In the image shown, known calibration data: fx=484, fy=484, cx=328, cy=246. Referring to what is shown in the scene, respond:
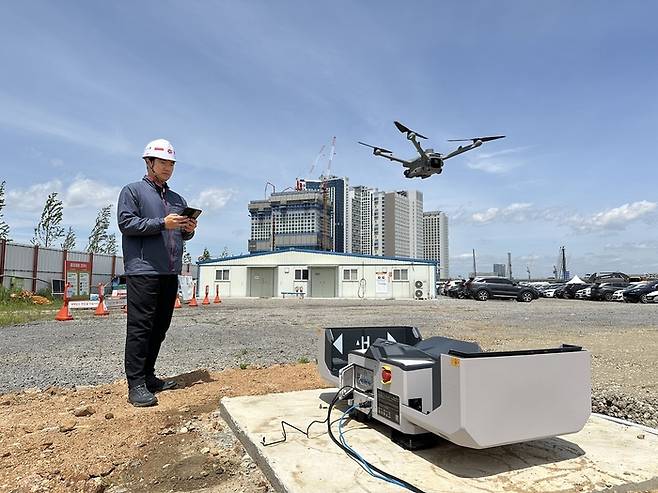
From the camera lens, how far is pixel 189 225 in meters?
4.18

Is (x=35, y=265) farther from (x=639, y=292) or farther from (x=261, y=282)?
(x=639, y=292)

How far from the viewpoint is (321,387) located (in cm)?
450

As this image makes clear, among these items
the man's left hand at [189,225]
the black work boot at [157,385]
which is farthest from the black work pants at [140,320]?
the man's left hand at [189,225]

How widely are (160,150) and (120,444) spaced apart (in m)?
2.45

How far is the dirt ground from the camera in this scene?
8.50ft

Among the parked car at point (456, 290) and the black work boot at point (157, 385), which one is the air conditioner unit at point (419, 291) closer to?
the parked car at point (456, 290)

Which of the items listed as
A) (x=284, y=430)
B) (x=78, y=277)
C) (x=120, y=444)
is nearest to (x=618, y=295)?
(x=284, y=430)

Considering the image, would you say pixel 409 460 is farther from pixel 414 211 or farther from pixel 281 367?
pixel 414 211

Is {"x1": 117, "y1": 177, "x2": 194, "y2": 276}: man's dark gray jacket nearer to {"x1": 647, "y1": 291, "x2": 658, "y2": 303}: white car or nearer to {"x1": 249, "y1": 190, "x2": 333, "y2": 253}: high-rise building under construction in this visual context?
{"x1": 647, "y1": 291, "x2": 658, "y2": 303}: white car

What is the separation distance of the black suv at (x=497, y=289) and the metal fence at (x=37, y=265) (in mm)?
24226

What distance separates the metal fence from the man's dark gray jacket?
2387cm

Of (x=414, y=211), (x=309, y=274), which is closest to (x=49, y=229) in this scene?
(x=309, y=274)

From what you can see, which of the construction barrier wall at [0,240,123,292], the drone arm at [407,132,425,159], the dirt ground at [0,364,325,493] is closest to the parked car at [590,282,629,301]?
the drone arm at [407,132,425,159]

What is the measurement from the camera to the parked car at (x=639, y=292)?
27.8 meters
